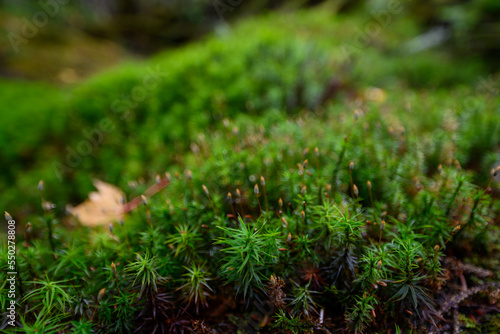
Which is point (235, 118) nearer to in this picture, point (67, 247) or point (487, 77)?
point (67, 247)

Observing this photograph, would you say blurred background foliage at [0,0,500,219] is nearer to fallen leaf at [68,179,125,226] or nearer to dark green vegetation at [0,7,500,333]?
dark green vegetation at [0,7,500,333]

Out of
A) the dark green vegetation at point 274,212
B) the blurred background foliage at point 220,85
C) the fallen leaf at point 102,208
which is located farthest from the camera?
the blurred background foliage at point 220,85

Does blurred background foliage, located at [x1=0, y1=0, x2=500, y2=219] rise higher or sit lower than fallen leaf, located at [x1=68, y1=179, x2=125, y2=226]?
higher

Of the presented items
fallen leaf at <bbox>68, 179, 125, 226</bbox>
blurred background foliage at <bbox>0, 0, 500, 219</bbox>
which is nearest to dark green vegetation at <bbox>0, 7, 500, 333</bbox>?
blurred background foliage at <bbox>0, 0, 500, 219</bbox>

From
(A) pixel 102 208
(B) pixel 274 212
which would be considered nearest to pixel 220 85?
(A) pixel 102 208

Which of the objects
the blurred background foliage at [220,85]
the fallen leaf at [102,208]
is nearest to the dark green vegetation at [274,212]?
the blurred background foliage at [220,85]

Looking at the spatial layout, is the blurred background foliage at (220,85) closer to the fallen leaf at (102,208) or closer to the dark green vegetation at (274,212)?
the dark green vegetation at (274,212)

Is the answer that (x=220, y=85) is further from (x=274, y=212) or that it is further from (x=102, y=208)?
(x=274, y=212)

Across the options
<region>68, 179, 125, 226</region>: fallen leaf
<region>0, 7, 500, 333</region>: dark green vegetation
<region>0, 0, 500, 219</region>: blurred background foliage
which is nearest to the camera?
<region>0, 7, 500, 333</region>: dark green vegetation
